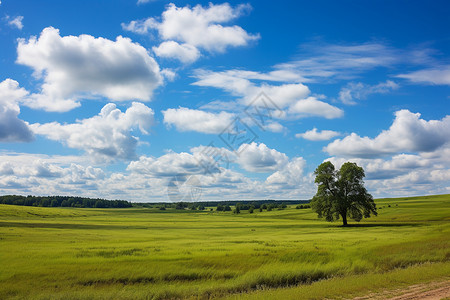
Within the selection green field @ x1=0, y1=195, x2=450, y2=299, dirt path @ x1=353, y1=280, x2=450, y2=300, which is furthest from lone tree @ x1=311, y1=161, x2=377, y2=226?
dirt path @ x1=353, y1=280, x2=450, y2=300

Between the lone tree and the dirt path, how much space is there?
52408 mm

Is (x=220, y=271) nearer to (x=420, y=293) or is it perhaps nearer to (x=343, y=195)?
(x=420, y=293)

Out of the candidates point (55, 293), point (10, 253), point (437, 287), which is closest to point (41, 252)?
point (10, 253)

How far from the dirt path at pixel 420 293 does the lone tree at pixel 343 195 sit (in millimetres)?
52408

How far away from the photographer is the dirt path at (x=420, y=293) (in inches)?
570

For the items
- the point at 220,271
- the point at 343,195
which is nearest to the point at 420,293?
the point at 220,271

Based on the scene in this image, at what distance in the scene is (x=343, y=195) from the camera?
228 feet

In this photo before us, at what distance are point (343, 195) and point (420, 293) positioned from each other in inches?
2228

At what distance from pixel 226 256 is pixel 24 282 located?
14.3 m

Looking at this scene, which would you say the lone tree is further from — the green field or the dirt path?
the dirt path

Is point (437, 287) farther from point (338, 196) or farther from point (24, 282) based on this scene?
point (338, 196)

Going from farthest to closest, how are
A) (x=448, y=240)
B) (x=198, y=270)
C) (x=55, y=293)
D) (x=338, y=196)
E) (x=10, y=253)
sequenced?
(x=338, y=196) → (x=448, y=240) → (x=10, y=253) → (x=198, y=270) → (x=55, y=293)

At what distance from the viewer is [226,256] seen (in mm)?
27422

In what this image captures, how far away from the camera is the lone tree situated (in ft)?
225
